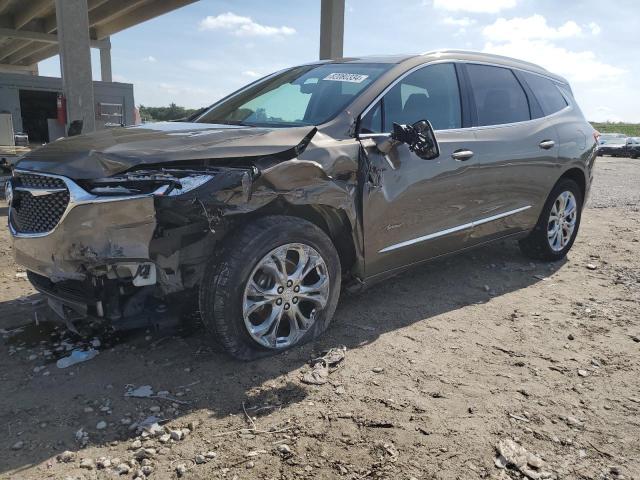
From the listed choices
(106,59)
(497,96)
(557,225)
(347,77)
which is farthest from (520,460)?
(106,59)

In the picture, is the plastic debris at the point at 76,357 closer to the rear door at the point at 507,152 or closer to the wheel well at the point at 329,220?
the wheel well at the point at 329,220

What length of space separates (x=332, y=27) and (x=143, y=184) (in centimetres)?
1125

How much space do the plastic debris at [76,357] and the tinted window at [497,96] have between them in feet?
11.0

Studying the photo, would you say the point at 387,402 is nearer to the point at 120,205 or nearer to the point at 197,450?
the point at 197,450

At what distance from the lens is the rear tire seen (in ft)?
17.5

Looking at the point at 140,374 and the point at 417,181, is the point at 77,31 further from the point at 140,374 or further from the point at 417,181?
the point at 140,374

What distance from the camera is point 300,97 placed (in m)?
3.92

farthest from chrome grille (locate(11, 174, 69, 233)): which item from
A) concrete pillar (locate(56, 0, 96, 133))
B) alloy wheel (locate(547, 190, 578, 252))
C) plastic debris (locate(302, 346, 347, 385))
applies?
concrete pillar (locate(56, 0, 96, 133))

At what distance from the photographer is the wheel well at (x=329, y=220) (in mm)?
3167

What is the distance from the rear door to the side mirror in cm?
84

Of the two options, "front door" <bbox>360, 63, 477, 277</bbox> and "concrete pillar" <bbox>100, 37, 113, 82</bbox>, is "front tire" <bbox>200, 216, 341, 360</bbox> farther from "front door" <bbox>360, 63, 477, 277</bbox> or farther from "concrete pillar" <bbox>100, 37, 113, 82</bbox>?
"concrete pillar" <bbox>100, 37, 113, 82</bbox>

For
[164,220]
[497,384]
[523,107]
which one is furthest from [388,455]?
[523,107]

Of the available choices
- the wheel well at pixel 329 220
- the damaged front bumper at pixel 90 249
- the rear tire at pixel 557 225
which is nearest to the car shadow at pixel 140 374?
the damaged front bumper at pixel 90 249

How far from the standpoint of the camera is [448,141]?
4.01 metres
